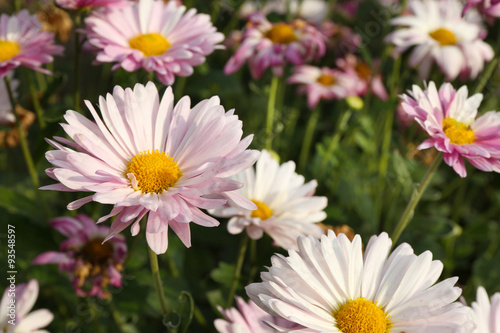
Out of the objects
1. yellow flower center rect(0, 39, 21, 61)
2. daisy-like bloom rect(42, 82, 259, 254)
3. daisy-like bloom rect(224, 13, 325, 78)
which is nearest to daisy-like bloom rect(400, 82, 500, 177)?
daisy-like bloom rect(42, 82, 259, 254)

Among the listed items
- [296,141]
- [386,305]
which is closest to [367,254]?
[386,305]

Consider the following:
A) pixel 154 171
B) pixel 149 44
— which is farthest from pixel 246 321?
pixel 149 44

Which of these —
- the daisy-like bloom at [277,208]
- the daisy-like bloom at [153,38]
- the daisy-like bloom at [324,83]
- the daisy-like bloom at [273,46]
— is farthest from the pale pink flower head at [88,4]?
the daisy-like bloom at [324,83]

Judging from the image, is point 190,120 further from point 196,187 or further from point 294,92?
point 294,92

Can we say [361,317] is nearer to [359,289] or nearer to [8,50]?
[359,289]

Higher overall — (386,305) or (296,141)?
(386,305)

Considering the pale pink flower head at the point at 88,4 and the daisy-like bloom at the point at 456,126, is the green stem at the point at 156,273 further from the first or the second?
the pale pink flower head at the point at 88,4
